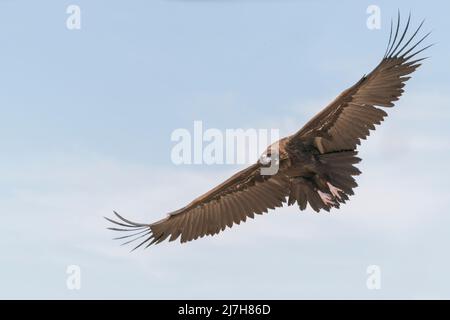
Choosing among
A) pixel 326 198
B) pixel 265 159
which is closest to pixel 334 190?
pixel 326 198

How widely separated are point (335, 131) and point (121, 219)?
350 cm

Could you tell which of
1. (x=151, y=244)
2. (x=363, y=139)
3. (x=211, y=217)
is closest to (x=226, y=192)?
(x=211, y=217)

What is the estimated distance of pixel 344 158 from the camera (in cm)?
1292

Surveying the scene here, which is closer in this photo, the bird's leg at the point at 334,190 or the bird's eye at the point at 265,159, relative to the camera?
the bird's leg at the point at 334,190

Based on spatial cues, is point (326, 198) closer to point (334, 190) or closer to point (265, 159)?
point (334, 190)

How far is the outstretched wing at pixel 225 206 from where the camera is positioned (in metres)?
14.1

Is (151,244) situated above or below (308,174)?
below

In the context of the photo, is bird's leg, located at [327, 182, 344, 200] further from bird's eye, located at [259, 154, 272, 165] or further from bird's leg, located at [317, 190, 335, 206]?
bird's eye, located at [259, 154, 272, 165]

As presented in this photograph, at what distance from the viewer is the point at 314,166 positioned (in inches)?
516

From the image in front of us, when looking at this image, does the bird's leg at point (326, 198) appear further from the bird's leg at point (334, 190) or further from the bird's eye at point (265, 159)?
the bird's eye at point (265, 159)

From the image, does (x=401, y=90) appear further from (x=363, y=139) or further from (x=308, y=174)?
(x=308, y=174)

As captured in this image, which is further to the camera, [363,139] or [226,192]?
[226,192]

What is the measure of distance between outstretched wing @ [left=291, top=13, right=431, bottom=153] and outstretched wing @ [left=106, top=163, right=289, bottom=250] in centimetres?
124

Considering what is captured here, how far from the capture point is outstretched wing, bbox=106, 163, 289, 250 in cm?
1405
